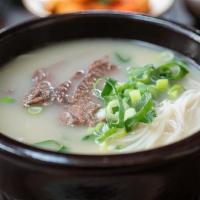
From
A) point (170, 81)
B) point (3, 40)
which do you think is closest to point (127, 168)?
point (170, 81)

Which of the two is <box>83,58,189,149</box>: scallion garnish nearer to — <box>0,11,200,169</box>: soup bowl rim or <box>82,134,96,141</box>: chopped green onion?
<box>82,134,96,141</box>: chopped green onion

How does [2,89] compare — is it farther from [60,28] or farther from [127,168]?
[127,168]

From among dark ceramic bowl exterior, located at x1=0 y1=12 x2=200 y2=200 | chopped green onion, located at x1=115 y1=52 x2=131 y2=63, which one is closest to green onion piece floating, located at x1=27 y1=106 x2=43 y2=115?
dark ceramic bowl exterior, located at x1=0 y1=12 x2=200 y2=200

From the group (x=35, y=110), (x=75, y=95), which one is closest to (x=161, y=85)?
(x=75, y=95)

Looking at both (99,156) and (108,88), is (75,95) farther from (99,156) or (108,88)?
(99,156)

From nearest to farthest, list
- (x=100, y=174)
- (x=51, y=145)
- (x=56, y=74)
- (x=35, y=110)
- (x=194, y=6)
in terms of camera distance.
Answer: (x=100, y=174), (x=51, y=145), (x=35, y=110), (x=56, y=74), (x=194, y=6)

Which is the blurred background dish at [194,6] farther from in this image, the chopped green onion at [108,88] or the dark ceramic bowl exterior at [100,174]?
the dark ceramic bowl exterior at [100,174]
